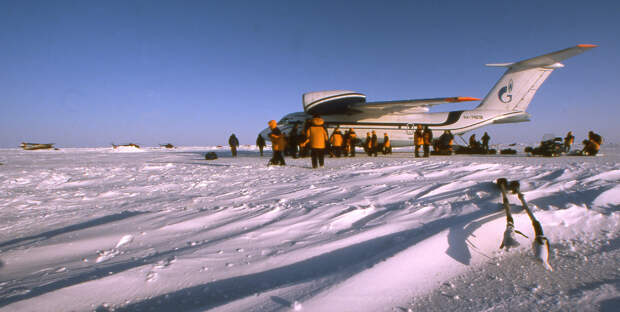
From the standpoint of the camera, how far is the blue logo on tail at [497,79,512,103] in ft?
41.6

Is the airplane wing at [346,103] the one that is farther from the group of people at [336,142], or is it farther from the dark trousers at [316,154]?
the dark trousers at [316,154]

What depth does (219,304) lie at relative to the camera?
2.95 ft

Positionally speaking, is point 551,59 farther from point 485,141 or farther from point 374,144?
point 374,144

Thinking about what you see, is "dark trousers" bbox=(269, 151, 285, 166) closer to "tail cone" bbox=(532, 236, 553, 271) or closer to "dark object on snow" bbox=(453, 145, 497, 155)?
"tail cone" bbox=(532, 236, 553, 271)

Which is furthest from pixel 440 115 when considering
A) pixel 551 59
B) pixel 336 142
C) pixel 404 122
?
pixel 336 142

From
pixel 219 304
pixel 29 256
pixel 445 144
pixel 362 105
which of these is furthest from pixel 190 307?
pixel 445 144

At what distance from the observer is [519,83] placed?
12445 mm

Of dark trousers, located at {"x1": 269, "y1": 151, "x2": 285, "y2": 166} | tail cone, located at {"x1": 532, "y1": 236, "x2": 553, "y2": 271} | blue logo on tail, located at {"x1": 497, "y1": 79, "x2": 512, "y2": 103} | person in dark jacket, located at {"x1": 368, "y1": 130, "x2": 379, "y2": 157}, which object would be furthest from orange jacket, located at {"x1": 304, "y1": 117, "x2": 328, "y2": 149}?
blue logo on tail, located at {"x1": 497, "y1": 79, "x2": 512, "y2": 103}

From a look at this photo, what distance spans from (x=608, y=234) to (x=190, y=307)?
7.70ft

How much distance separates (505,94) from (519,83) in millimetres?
737

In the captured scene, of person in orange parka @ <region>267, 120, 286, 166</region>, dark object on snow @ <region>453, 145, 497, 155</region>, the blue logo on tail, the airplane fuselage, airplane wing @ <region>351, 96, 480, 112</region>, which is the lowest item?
dark object on snow @ <region>453, 145, 497, 155</region>

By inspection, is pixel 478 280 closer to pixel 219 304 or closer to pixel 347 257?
pixel 347 257

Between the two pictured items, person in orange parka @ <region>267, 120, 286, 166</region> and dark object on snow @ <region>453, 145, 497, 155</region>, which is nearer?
person in orange parka @ <region>267, 120, 286, 166</region>

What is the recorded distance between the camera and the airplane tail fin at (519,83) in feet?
38.7
